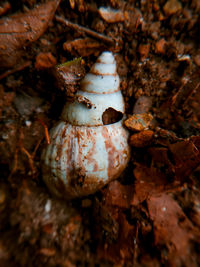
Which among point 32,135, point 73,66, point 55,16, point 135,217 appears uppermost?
point 55,16

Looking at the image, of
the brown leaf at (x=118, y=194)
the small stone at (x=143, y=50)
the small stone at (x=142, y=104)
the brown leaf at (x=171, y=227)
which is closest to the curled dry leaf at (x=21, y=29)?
the small stone at (x=143, y=50)

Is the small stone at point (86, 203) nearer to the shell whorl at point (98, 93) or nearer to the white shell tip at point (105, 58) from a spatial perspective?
the shell whorl at point (98, 93)

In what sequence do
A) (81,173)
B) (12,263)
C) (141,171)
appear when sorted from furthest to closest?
(141,171) → (81,173) → (12,263)

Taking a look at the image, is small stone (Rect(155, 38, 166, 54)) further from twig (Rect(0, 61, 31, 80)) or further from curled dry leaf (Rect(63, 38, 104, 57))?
twig (Rect(0, 61, 31, 80))

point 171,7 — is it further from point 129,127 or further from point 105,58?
point 129,127

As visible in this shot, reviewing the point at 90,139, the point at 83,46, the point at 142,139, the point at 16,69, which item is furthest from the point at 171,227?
the point at 16,69

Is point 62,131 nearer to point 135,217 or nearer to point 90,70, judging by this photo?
point 90,70

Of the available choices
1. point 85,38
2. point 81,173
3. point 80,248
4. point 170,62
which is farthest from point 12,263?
point 170,62

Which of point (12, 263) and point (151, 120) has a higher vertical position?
point (151, 120)
